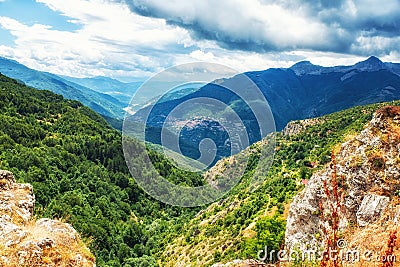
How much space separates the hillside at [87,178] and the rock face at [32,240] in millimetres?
43825

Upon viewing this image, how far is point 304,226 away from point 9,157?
79221 mm

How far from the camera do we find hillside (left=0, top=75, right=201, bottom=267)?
73.6 metres

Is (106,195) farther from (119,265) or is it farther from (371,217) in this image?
(371,217)

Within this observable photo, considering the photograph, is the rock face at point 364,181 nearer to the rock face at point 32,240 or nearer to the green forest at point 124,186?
the green forest at point 124,186

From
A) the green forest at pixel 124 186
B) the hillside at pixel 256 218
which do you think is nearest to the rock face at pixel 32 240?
the hillside at pixel 256 218

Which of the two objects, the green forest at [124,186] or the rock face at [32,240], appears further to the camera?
the green forest at [124,186]

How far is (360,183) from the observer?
22469mm

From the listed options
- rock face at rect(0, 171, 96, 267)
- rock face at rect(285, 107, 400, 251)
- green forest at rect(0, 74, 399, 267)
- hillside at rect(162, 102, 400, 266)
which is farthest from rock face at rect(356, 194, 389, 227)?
rock face at rect(0, 171, 96, 267)

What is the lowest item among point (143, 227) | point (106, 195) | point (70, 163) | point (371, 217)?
point (143, 227)

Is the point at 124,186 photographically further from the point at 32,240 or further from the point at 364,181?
the point at 32,240

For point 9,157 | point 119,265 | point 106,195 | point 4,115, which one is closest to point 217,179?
point 106,195

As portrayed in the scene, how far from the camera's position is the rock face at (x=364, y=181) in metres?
19.1

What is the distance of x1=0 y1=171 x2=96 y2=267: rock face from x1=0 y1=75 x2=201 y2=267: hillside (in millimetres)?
43825

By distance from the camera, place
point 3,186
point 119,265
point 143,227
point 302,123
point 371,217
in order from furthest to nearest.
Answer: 1. point 302,123
2. point 143,227
3. point 119,265
4. point 371,217
5. point 3,186
